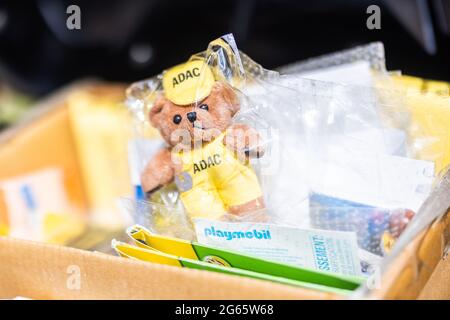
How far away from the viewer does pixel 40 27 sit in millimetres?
1513

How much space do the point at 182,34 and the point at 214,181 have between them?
841mm

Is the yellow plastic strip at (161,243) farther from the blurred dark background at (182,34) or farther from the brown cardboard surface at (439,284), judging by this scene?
the blurred dark background at (182,34)

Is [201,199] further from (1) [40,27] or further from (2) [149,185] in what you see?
(1) [40,27]

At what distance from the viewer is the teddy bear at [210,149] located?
63cm

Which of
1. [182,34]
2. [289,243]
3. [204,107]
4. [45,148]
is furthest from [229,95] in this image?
[182,34]

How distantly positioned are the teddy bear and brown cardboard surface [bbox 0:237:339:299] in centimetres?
13

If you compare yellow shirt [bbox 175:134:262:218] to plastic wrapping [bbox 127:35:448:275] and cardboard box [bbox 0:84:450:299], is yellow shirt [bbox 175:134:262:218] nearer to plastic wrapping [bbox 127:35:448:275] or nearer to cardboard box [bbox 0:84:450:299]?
plastic wrapping [bbox 127:35:448:275]

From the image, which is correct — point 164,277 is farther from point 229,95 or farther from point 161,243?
point 229,95

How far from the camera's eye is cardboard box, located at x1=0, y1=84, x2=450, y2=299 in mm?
491

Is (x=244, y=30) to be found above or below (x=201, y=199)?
above

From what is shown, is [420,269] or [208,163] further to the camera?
[208,163]

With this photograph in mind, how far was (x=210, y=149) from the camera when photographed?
0.63 metres

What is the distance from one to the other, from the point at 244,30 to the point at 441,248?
857mm

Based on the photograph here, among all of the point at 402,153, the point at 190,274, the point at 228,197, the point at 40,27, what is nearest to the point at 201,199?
the point at 228,197
